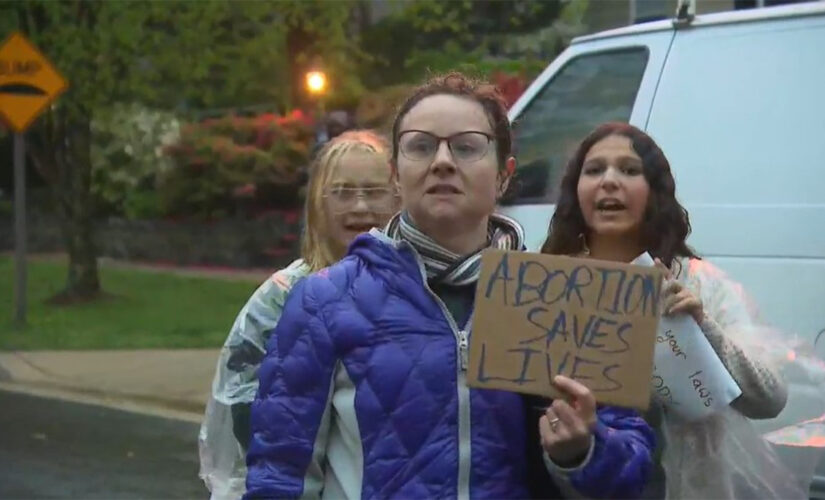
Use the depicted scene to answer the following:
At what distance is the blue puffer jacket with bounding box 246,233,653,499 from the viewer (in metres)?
2.30

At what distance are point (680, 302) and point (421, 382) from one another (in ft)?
1.92

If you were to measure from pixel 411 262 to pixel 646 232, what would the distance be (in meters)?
0.75

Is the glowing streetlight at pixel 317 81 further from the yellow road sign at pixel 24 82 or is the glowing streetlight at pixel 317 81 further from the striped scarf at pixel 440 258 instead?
the striped scarf at pixel 440 258

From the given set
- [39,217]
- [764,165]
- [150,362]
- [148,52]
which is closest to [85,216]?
[148,52]

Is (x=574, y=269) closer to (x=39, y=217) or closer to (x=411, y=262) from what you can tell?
(x=411, y=262)

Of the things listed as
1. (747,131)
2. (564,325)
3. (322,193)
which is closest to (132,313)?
(747,131)

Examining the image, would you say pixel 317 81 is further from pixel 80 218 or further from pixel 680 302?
pixel 680 302

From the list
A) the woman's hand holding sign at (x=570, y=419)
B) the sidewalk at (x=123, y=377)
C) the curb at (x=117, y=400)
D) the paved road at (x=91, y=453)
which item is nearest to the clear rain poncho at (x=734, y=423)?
the woman's hand holding sign at (x=570, y=419)

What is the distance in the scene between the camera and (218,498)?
11.2 feet

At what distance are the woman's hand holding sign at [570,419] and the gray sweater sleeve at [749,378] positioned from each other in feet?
1.68

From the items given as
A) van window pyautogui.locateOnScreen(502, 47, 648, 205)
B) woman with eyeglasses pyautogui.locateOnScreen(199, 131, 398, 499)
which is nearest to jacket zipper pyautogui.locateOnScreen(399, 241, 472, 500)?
woman with eyeglasses pyautogui.locateOnScreen(199, 131, 398, 499)

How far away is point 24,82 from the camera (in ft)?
44.7

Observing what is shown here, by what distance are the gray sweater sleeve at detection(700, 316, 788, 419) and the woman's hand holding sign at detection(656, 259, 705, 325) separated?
0.06 m

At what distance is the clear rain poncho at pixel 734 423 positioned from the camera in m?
2.71
